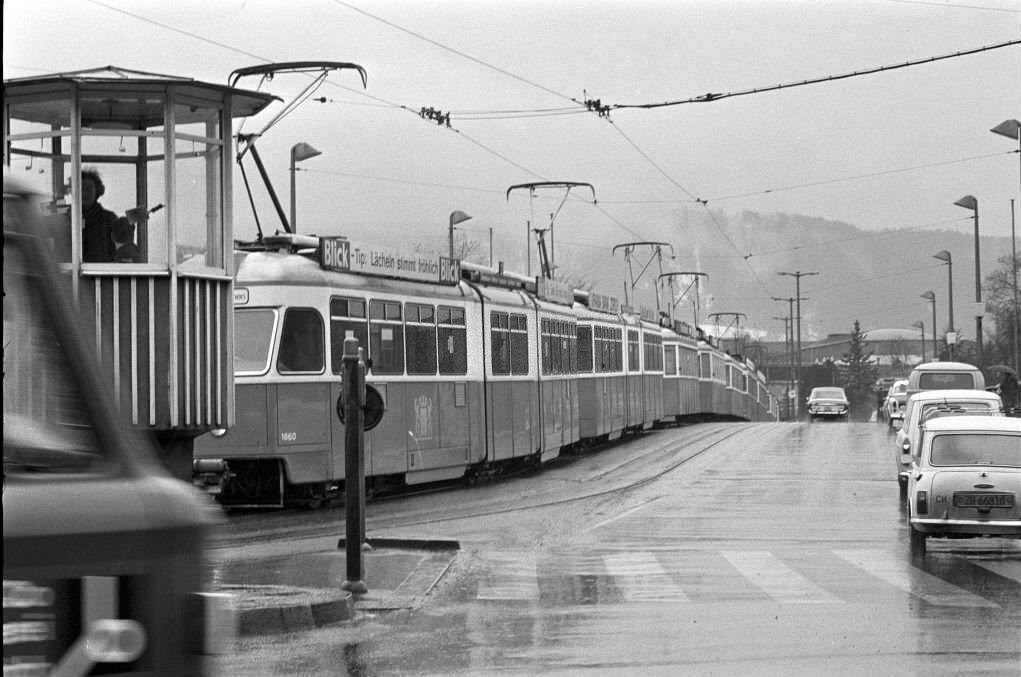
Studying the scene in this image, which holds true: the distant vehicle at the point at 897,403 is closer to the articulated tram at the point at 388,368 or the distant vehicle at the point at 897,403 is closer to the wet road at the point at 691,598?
the articulated tram at the point at 388,368

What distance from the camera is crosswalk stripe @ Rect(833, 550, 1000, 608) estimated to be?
13250 mm

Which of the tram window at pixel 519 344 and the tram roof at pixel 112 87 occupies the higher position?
the tram roof at pixel 112 87

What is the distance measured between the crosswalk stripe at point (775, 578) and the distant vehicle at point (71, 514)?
397 inches

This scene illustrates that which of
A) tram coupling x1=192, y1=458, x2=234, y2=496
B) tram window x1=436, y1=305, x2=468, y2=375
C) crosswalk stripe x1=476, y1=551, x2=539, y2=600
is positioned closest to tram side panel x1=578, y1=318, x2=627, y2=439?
tram window x1=436, y1=305, x2=468, y2=375

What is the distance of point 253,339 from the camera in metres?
20.7

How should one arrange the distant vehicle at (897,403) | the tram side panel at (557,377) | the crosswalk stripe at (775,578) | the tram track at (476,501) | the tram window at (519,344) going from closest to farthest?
the crosswalk stripe at (775,578), the tram track at (476,501), the tram window at (519,344), the tram side panel at (557,377), the distant vehicle at (897,403)

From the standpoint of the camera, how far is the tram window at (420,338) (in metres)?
22.9

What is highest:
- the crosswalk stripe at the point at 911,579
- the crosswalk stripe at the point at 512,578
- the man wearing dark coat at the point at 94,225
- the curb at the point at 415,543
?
the man wearing dark coat at the point at 94,225

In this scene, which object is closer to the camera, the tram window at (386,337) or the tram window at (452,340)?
the tram window at (386,337)

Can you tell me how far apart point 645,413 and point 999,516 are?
28.7 m

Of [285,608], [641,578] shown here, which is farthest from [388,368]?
[285,608]

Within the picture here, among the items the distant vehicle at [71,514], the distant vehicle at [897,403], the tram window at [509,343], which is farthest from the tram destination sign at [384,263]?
the distant vehicle at [897,403]

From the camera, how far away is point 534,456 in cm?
3073

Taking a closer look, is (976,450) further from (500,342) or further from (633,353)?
(633,353)
